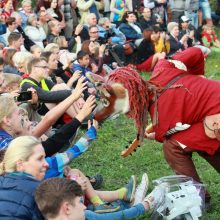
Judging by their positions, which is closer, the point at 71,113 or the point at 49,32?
the point at 71,113

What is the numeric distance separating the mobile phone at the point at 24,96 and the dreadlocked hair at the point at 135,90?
1433mm

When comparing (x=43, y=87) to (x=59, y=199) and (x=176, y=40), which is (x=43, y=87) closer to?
(x=59, y=199)

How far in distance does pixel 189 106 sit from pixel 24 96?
1.99 m

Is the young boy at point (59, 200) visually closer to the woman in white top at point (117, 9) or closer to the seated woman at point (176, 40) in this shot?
the seated woman at point (176, 40)

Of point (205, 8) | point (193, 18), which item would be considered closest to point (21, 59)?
point (193, 18)

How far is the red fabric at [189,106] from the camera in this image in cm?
447

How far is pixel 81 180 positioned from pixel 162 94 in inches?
41.4

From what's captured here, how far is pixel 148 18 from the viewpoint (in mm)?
13859

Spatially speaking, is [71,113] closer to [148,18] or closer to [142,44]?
[142,44]

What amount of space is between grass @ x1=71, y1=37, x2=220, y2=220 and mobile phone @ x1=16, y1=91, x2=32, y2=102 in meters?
1.01

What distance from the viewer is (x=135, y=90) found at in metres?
4.47

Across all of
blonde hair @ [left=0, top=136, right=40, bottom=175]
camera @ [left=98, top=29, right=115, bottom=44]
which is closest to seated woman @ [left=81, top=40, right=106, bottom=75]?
camera @ [left=98, top=29, right=115, bottom=44]

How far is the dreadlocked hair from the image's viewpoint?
4477 millimetres

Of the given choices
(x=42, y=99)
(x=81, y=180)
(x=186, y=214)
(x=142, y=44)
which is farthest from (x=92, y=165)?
(x=142, y=44)
